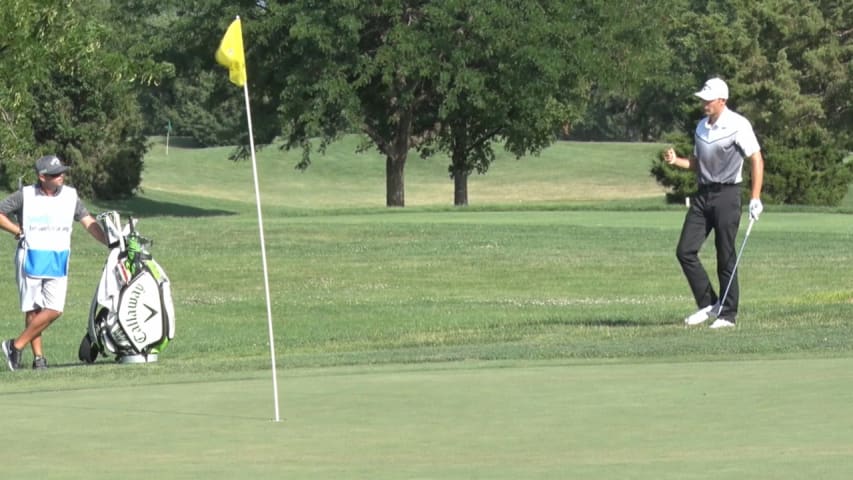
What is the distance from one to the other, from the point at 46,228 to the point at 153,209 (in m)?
50.3

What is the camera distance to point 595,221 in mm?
36344

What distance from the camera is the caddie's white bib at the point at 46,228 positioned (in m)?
14.0

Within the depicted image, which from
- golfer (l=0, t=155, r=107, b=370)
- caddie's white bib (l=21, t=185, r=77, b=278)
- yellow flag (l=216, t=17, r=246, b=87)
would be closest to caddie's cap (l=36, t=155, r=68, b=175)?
golfer (l=0, t=155, r=107, b=370)

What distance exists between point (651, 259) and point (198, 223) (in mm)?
12173

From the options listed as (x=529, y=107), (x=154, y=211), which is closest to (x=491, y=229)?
(x=529, y=107)

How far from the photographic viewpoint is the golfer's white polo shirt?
1407 cm

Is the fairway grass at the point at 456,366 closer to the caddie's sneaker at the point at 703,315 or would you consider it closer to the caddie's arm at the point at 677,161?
the caddie's sneaker at the point at 703,315

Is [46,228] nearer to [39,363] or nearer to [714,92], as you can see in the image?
[39,363]

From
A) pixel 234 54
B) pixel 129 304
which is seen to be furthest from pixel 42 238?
pixel 234 54

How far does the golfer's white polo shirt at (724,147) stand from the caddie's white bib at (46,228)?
5.11 meters

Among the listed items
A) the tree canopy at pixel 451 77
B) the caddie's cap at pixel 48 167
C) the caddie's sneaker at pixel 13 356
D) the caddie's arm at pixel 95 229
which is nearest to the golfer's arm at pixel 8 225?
the caddie's arm at pixel 95 229

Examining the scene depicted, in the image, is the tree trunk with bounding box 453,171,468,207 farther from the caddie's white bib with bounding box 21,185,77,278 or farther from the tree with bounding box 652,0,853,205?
the caddie's white bib with bounding box 21,185,77,278

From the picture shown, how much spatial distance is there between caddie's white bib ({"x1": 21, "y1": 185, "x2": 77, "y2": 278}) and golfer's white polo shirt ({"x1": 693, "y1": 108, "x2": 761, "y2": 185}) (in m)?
5.11

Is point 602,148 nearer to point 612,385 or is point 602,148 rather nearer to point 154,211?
point 154,211
